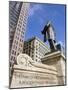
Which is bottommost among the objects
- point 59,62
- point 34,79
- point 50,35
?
point 34,79

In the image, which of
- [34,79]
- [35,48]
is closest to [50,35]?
[35,48]

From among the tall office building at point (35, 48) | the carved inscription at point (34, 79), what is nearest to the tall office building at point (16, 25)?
the tall office building at point (35, 48)

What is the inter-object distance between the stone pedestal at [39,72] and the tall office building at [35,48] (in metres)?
0.05

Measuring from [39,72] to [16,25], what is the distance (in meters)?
0.56

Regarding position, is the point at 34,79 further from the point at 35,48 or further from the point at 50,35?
the point at 50,35

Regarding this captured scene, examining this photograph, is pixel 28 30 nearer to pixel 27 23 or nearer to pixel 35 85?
pixel 27 23

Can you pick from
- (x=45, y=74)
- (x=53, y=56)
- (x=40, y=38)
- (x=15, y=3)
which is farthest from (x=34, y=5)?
(x=45, y=74)

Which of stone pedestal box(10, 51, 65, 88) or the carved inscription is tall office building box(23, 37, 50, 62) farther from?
the carved inscription

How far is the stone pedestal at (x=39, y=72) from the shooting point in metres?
2.29

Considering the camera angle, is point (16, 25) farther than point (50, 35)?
No

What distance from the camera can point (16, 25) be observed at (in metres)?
2.32

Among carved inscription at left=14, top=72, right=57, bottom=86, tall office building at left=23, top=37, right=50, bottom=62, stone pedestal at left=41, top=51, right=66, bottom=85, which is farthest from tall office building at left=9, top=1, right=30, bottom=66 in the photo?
stone pedestal at left=41, top=51, right=66, bottom=85

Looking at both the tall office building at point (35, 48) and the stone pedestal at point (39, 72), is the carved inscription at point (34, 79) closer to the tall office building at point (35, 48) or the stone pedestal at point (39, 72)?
the stone pedestal at point (39, 72)

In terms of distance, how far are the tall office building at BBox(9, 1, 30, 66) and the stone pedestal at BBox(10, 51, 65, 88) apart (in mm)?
84
